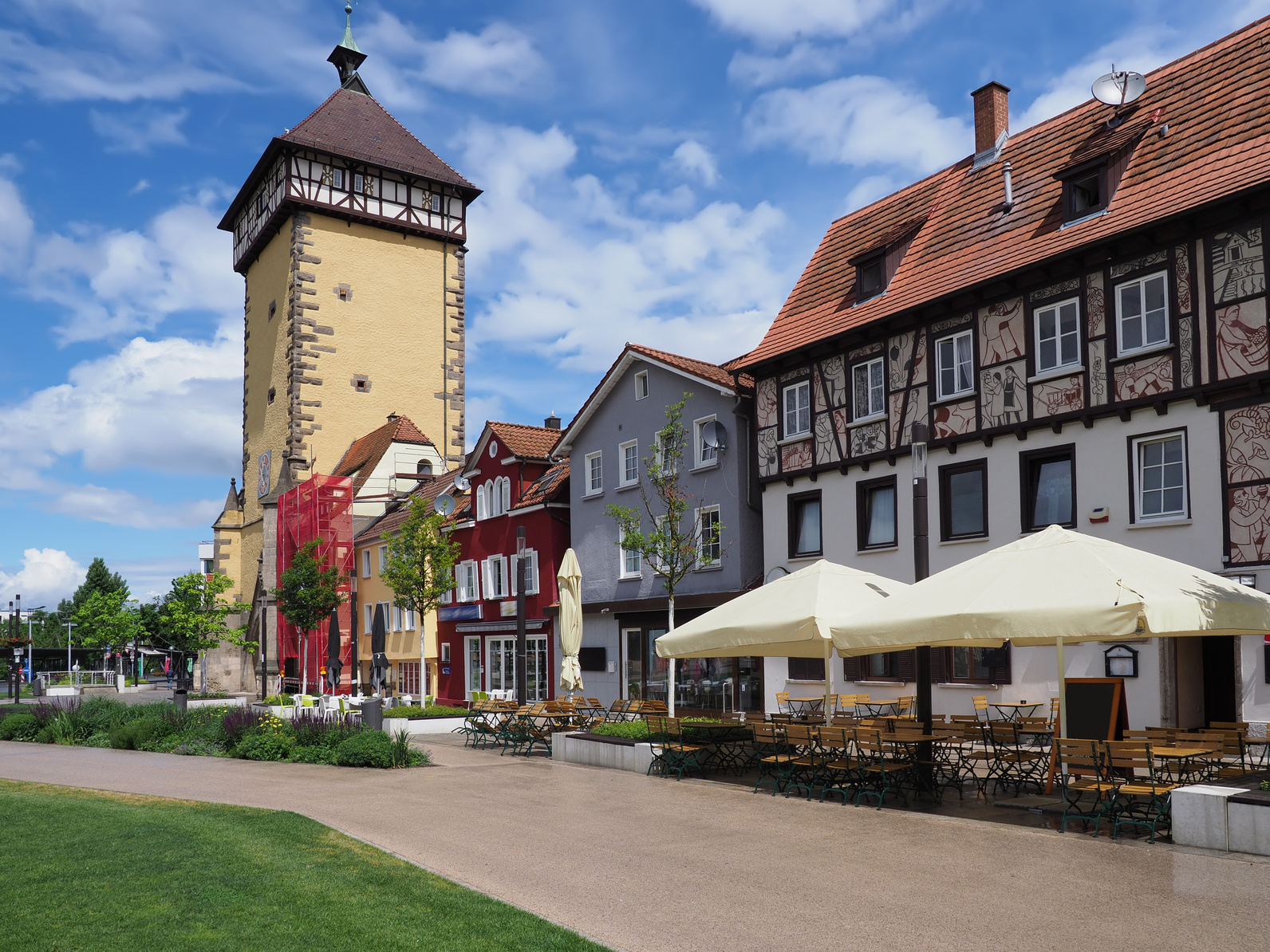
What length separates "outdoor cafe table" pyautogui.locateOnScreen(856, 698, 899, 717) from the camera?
20161mm

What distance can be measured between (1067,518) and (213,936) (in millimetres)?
15069

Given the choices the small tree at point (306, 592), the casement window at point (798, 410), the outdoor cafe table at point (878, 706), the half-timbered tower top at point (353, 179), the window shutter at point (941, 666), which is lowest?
the outdoor cafe table at point (878, 706)

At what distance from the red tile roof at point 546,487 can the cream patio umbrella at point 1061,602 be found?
2108 cm

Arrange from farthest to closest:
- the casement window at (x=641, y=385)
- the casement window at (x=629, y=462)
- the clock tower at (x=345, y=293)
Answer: the clock tower at (x=345, y=293), the casement window at (x=629, y=462), the casement window at (x=641, y=385)

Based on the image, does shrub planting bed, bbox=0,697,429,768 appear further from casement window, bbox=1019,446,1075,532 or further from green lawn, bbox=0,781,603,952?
casement window, bbox=1019,446,1075,532

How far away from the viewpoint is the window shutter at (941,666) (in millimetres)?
20031

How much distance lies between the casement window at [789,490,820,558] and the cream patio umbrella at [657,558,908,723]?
330 inches

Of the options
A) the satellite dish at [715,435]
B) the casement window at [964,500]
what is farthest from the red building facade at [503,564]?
the casement window at [964,500]

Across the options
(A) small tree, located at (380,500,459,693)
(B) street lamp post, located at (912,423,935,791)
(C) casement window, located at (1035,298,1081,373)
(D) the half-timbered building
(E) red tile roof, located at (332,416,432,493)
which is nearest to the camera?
(B) street lamp post, located at (912,423,935,791)

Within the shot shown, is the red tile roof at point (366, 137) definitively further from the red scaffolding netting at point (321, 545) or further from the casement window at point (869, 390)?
the casement window at point (869, 390)

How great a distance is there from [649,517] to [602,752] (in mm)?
11104

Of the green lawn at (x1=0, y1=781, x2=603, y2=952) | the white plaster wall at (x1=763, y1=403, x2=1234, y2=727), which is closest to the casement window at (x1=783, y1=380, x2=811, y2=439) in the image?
the white plaster wall at (x1=763, y1=403, x2=1234, y2=727)

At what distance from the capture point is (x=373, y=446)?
49.7 m

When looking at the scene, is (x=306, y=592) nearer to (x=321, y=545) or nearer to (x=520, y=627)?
(x=321, y=545)
